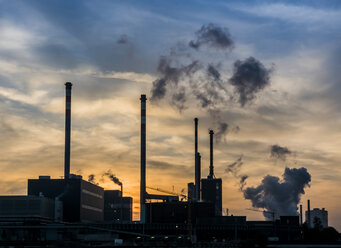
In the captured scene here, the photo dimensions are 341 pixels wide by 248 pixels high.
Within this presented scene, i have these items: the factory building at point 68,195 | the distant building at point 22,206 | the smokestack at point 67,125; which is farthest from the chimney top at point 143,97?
the distant building at point 22,206

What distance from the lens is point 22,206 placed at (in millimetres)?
175750

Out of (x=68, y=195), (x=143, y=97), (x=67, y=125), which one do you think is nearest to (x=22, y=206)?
(x=68, y=195)

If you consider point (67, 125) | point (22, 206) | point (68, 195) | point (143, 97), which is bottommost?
point (22, 206)

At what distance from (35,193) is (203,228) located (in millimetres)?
57341

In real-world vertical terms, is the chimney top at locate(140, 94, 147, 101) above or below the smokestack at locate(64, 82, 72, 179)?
above

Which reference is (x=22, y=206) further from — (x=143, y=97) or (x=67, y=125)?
(x=143, y=97)

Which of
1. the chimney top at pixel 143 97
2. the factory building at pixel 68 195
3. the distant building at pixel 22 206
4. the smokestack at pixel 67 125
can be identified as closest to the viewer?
the distant building at pixel 22 206

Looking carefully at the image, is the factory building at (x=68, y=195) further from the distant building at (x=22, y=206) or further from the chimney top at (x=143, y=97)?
the chimney top at (x=143, y=97)

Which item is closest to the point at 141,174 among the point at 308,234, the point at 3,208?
the point at 3,208

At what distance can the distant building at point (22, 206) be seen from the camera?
6880 inches

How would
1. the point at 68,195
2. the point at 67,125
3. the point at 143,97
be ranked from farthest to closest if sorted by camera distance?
the point at 143,97 → the point at 68,195 → the point at 67,125

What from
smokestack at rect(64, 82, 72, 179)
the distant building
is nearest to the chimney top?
smokestack at rect(64, 82, 72, 179)

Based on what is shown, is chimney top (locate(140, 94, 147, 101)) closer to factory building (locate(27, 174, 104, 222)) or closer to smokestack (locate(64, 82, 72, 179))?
smokestack (locate(64, 82, 72, 179))

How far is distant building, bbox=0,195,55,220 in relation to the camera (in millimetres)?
174750
